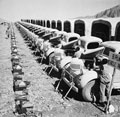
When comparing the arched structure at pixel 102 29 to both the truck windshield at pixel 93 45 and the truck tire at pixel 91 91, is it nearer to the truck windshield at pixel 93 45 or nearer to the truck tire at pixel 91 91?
the truck windshield at pixel 93 45

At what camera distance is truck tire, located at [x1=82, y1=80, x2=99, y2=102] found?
568 cm

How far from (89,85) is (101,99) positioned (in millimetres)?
533

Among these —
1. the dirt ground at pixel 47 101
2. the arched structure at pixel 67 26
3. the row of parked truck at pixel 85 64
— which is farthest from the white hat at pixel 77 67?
the arched structure at pixel 67 26

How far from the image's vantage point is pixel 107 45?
6.89 m

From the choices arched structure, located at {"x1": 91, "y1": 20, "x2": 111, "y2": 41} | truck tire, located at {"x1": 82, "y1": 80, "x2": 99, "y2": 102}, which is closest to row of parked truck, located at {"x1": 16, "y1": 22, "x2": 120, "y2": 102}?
truck tire, located at {"x1": 82, "y1": 80, "x2": 99, "y2": 102}

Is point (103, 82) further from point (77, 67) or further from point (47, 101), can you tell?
point (47, 101)

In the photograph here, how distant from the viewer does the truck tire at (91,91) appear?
5675 mm

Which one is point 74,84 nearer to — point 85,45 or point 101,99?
point 101,99

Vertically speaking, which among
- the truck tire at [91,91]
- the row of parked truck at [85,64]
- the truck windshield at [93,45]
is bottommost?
the truck tire at [91,91]

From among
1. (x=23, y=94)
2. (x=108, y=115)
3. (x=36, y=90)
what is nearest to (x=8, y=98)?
(x=36, y=90)

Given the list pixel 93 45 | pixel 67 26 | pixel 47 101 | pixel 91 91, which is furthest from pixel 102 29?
pixel 67 26

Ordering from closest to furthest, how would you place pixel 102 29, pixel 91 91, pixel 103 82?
pixel 103 82 → pixel 91 91 → pixel 102 29

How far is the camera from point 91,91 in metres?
5.80

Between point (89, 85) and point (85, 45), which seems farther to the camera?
point (85, 45)
